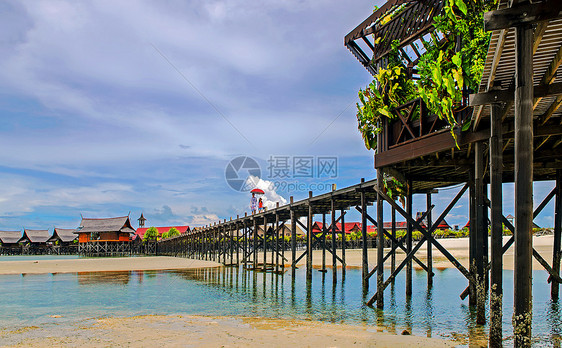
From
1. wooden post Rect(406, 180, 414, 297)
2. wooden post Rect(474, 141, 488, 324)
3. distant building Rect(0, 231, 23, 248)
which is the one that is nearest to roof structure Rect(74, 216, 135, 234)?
distant building Rect(0, 231, 23, 248)

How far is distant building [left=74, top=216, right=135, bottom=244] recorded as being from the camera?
76.1m

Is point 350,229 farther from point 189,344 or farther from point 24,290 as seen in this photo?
point 189,344

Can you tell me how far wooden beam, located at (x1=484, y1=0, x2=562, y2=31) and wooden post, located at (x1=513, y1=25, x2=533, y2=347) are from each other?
0.13 meters

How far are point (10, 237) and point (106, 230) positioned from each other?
27.9 meters

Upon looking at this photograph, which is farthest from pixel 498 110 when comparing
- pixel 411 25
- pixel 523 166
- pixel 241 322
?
pixel 241 322

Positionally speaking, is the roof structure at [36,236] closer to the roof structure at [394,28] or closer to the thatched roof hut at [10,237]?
the thatched roof hut at [10,237]

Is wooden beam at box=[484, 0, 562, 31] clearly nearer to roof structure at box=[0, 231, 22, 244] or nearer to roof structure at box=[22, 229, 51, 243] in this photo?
roof structure at box=[22, 229, 51, 243]

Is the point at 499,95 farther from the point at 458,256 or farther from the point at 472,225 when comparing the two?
the point at 458,256

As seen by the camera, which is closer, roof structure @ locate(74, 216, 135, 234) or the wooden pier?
the wooden pier

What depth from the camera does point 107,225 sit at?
7769 centimetres

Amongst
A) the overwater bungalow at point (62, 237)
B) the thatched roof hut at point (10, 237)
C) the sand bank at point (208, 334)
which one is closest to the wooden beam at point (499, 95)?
the sand bank at point (208, 334)

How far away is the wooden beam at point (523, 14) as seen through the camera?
195 inches

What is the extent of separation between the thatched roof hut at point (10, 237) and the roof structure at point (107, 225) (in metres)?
19.9

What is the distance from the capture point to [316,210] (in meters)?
25.5
